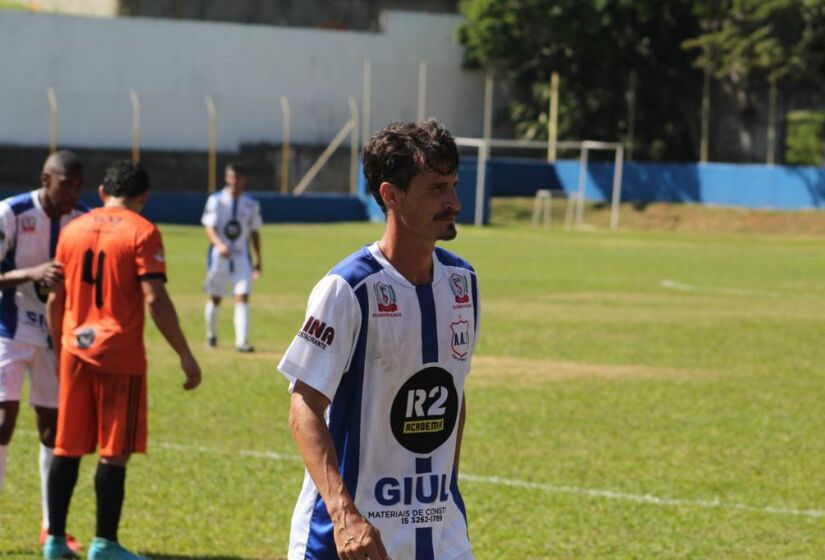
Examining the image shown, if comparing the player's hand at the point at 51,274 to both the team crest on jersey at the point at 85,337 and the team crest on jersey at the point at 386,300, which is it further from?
the team crest on jersey at the point at 386,300

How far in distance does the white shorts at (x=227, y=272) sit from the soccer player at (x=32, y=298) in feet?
33.2

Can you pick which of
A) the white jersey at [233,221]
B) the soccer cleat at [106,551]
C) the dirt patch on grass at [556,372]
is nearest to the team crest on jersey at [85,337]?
the soccer cleat at [106,551]

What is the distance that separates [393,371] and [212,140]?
5078 centimetres

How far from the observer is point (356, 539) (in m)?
4.57

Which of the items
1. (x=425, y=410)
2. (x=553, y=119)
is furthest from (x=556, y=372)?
(x=553, y=119)

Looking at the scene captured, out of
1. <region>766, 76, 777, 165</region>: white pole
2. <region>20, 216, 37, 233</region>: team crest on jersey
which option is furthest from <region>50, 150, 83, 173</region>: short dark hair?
<region>766, 76, 777, 165</region>: white pole

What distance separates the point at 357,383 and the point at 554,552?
14.1 ft

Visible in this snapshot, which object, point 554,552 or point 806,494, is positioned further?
point 806,494

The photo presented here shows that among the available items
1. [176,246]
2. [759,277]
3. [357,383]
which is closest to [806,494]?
[357,383]

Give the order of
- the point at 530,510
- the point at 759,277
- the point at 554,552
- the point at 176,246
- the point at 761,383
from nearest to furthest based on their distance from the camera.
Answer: the point at 554,552
the point at 530,510
the point at 761,383
the point at 759,277
the point at 176,246

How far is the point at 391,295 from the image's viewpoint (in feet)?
16.0

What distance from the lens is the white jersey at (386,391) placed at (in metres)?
4.80

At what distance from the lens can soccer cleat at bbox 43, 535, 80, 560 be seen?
8375 mm

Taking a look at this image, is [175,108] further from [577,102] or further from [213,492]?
[213,492]
